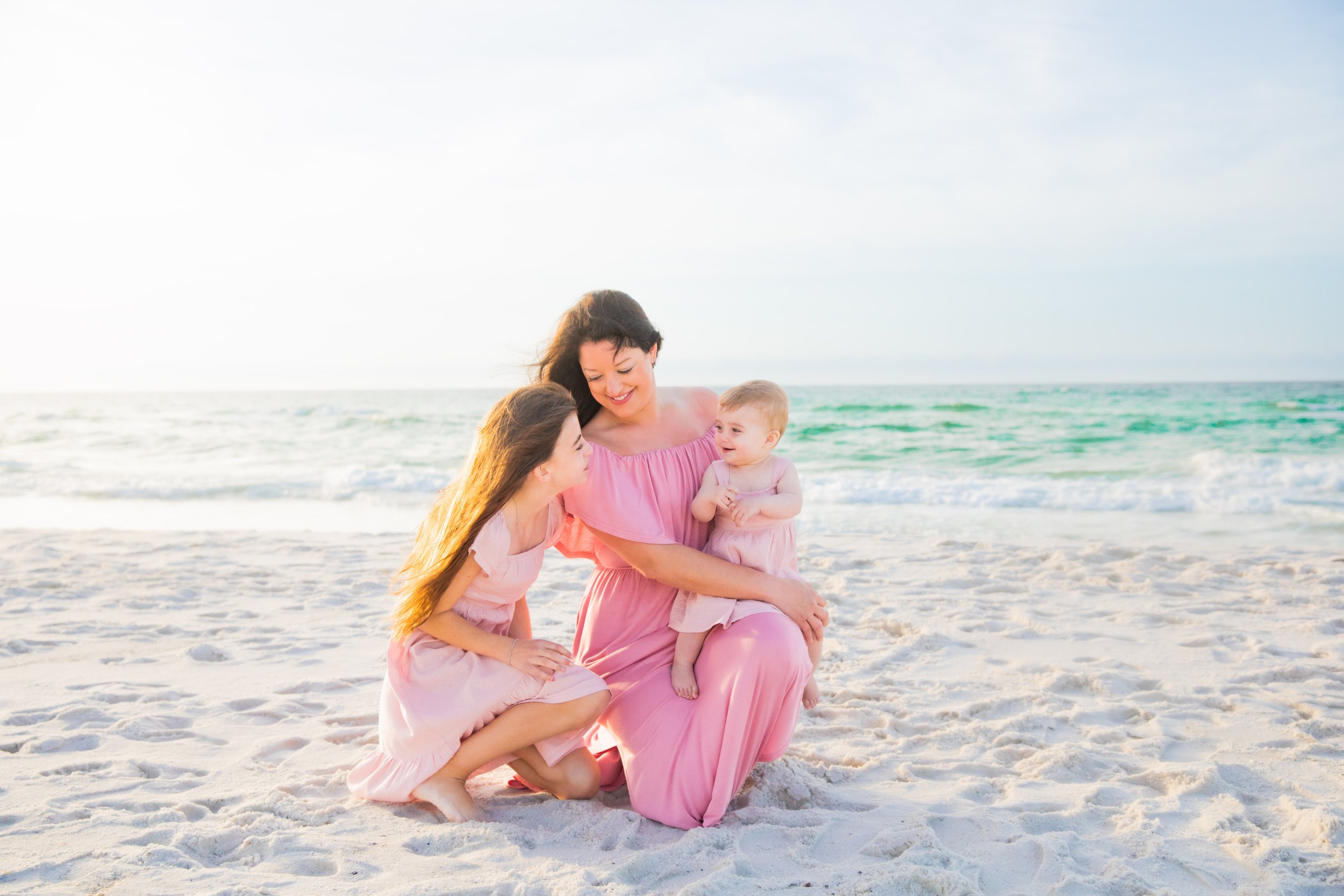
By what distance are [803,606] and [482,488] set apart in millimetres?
1063

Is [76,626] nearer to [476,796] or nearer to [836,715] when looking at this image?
[476,796]

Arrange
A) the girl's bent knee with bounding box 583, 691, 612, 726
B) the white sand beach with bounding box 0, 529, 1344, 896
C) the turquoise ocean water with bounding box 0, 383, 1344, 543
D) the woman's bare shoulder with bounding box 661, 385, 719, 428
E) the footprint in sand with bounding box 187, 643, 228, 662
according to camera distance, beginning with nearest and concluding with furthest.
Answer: the white sand beach with bounding box 0, 529, 1344, 896 < the girl's bent knee with bounding box 583, 691, 612, 726 < the woman's bare shoulder with bounding box 661, 385, 719, 428 < the footprint in sand with bounding box 187, 643, 228, 662 < the turquoise ocean water with bounding box 0, 383, 1344, 543

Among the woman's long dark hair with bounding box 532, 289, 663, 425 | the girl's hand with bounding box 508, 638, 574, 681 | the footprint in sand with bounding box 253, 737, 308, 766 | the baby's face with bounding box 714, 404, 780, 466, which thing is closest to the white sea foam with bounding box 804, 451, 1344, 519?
the baby's face with bounding box 714, 404, 780, 466

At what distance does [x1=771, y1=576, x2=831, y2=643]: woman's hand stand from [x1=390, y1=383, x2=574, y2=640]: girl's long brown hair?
2.77ft

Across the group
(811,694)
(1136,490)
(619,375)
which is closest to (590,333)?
(619,375)

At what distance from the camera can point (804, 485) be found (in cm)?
1206

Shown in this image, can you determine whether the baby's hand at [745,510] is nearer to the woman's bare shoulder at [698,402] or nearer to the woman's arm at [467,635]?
the woman's bare shoulder at [698,402]

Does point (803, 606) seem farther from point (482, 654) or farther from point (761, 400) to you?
point (482, 654)

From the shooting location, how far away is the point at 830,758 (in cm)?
319

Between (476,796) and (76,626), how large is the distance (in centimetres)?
320

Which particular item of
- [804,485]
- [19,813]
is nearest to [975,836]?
[19,813]

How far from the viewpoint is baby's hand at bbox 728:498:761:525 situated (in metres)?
2.91

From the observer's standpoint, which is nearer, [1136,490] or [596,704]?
[596,704]

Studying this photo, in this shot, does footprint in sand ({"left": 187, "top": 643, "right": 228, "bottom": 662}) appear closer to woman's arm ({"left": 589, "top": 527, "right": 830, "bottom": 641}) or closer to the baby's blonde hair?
woman's arm ({"left": 589, "top": 527, "right": 830, "bottom": 641})
